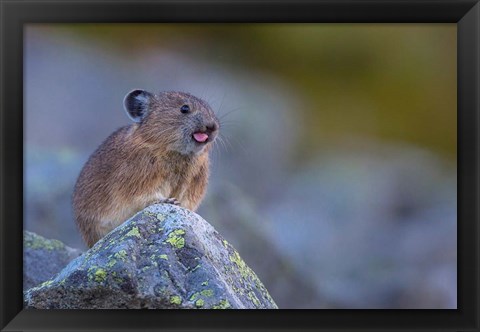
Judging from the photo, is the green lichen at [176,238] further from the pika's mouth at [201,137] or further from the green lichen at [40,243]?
the green lichen at [40,243]

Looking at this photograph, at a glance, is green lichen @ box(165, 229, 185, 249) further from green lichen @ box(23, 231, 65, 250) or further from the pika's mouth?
green lichen @ box(23, 231, 65, 250)

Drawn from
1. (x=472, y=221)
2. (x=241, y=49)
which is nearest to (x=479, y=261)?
(x=472, y=221)

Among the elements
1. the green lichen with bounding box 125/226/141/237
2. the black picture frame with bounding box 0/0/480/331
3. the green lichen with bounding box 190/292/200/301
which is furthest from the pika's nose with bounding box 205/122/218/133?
the green lichen with bounding box 190/292/200/301

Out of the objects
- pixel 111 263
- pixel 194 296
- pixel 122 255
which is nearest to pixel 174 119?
pixel 122 255

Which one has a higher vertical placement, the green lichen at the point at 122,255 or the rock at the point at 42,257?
the green lichen at the point at 122,255

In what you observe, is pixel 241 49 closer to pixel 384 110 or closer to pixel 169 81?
pixel 169 81
